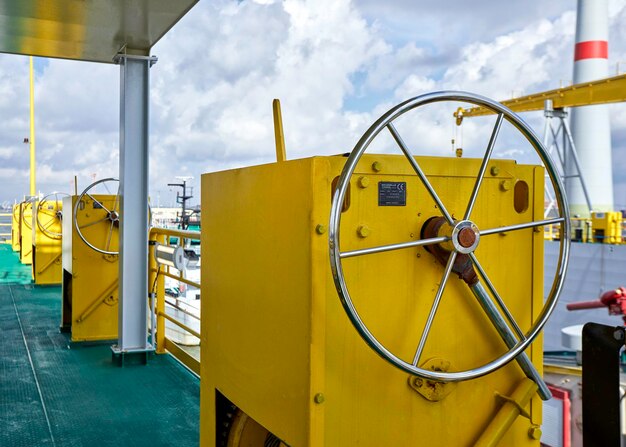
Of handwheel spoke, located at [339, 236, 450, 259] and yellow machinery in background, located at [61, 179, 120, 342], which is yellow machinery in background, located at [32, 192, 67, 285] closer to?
yellow machinery in background, located at [61, 179, 120, 342]

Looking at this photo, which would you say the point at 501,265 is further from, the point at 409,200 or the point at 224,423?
the point at 224,423

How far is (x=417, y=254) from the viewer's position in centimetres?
150

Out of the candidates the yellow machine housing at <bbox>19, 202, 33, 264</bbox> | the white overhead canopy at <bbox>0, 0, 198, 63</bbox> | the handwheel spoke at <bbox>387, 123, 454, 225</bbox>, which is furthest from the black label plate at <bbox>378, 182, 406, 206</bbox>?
the yellow machine housing at <bbox>19, 202, 33, 264</bbox>

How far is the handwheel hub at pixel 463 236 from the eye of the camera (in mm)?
1358

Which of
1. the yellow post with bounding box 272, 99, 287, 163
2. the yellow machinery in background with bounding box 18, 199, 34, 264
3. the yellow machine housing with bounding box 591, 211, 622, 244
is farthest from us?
the yellow machine housing with bounding box 591, 211, 622, 244

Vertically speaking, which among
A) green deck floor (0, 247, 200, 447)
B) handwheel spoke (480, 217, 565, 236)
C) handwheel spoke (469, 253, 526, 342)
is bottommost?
green deck floor (0, 247, 200, 447)

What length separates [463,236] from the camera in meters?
1.36

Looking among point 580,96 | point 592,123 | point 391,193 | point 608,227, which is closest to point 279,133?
point 391,193

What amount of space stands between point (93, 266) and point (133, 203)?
3.63ft

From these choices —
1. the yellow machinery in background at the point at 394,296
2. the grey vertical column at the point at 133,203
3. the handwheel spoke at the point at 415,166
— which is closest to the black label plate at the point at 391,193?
the yellow machinery in background at the point at 394,296

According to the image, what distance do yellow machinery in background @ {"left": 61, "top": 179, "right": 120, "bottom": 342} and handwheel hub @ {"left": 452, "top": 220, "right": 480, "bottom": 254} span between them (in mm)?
4087

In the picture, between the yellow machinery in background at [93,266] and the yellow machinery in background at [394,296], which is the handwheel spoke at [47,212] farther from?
the yellow machinery in background at [394,296]

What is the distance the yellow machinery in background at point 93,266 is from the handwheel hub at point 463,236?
409cm

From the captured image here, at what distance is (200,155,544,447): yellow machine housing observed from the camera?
4.62 feet
